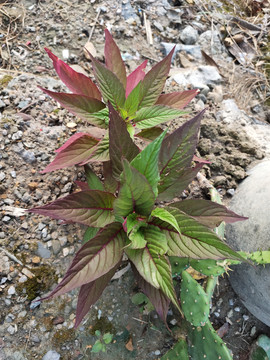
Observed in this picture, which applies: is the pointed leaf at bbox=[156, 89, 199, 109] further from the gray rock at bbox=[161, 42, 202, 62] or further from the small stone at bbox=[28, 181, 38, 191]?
the gray rock at bbox=[161, 42, 202, 62]

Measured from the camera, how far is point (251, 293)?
1.87m

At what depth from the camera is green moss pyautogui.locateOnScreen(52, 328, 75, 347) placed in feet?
5.54

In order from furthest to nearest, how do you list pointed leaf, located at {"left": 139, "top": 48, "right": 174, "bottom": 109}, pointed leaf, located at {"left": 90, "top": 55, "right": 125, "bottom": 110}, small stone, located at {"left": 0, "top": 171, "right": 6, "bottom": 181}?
small stone, located at {"left": 0, "top": 171, "right": 6, "bottom": 181} → pointed leaf, located at {"left": 139, "top": 48, "right": 174, "bottom": 109} → pointed leaf, located at {"left": 90, "top": 55, "right": 125, "bottom": 110}

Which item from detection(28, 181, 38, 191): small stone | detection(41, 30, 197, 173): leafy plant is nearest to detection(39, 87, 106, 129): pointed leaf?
detection(41, 30, 197, 173): leafy plant

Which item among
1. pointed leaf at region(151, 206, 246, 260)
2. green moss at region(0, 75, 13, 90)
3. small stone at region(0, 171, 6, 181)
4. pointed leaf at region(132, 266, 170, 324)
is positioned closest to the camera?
pointed leaf at region(151, 206, 246, 260)

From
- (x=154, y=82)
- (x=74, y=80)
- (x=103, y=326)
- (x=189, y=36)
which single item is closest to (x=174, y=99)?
(x=154, y=82)

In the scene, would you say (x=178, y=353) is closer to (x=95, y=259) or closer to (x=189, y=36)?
(x=95, y=259)

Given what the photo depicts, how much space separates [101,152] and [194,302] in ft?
2.92

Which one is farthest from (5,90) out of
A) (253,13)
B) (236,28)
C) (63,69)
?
(253,13)

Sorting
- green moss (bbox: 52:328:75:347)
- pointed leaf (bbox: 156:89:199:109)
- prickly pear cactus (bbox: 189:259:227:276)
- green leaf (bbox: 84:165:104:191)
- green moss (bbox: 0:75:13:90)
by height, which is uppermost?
pointed leaf (bbox: 156:89:199:109)

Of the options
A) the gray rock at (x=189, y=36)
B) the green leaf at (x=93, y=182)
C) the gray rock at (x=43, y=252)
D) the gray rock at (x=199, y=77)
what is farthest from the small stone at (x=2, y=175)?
the gray rock at (x=189, y=36)

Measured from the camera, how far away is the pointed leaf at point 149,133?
5.62 feet

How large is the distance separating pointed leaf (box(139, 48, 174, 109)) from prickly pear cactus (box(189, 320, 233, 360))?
1.19m

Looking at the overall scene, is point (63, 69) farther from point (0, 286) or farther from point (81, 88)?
point (0, 286)
